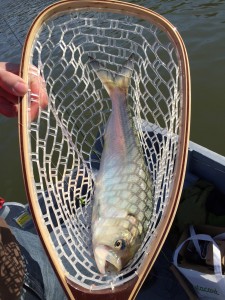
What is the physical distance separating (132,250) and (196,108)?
11.9 feet

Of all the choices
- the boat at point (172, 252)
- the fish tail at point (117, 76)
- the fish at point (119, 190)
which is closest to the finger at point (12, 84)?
the fish at point (119, 190)

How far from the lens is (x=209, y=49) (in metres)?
6.23

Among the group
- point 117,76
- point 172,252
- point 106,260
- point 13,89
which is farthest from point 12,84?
point 172,252

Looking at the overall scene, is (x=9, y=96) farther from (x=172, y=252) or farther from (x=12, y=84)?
(x=172, y=252)

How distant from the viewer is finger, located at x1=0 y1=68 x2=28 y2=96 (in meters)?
1.38

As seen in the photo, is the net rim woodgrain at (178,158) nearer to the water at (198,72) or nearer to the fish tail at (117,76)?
the fish tail at (117,76)

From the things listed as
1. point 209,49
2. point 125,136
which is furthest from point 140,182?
point 209,49

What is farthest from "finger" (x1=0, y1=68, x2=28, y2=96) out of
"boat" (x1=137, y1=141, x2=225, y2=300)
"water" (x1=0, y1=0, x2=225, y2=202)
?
"water" (x1=0, y1=0, x2=225, y2=202)

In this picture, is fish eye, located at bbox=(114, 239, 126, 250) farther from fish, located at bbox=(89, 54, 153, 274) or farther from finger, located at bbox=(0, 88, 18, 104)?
finger, located at bbox=(0, 88, 18, 104)

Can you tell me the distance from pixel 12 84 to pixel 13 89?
0.06ft

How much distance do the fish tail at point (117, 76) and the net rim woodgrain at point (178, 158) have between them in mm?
513

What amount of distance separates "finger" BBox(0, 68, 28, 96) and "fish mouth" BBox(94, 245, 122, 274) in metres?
0.80

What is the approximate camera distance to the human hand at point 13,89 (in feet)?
4.55

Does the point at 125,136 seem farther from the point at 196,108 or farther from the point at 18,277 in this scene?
the point at 196,108
